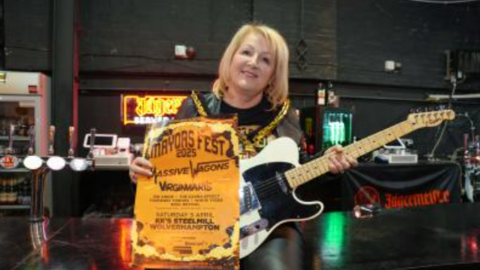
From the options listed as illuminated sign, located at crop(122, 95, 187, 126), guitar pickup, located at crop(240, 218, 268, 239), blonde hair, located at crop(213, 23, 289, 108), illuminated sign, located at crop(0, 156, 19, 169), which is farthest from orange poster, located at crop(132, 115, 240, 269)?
illuminated sign, located at crop(122, 95, 187, 126)

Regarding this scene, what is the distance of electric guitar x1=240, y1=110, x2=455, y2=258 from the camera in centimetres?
136

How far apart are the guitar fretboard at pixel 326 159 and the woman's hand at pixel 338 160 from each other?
0.04 ft

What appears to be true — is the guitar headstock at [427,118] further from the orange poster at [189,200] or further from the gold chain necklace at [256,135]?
the orange poster at [189,200]

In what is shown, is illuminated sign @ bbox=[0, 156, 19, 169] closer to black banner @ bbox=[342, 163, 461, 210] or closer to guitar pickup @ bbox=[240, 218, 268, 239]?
guitar pickup @ bbox=[240, 218, 268, 239]

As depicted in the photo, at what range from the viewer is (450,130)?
5.32 metres

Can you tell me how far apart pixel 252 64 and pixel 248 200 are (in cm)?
54

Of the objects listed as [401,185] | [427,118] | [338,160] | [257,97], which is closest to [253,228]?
[338,160]

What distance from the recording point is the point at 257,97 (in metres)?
1.61

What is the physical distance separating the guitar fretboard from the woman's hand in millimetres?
13

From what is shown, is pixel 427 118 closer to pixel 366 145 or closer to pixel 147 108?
pixel 366 145

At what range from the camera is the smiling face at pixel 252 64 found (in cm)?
151

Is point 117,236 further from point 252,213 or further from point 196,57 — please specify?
point 196,57

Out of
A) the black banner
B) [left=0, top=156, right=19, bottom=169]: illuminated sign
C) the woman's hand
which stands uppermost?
the woman's hand

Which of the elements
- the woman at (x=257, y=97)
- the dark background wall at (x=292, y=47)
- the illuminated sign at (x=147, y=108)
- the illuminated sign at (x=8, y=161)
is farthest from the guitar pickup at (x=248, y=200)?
the dark background wall at (x=292, y=47)
